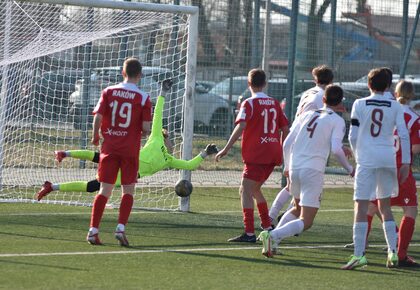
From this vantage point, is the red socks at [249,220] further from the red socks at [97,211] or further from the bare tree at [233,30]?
the bare tree at [233,30]

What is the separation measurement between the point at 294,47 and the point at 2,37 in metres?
6.08

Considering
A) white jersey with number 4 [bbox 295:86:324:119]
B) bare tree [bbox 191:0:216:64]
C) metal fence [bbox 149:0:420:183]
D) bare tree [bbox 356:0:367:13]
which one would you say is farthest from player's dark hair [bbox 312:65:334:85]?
bare tree [bbox 356:0:367:13]

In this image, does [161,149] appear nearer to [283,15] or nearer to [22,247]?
[22,247]

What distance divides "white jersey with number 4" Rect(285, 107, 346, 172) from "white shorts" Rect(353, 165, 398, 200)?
0.36 metres

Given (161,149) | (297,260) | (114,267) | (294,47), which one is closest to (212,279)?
(114,267)

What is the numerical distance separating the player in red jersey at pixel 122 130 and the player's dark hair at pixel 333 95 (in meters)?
1.85

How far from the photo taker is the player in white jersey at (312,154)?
9320 mm

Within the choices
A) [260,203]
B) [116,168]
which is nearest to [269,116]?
[260,203]

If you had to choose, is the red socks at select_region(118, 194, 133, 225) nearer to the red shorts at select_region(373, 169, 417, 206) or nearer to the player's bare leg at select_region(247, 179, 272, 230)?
the player's bare leg at select_region(247, 179, 272, 230)

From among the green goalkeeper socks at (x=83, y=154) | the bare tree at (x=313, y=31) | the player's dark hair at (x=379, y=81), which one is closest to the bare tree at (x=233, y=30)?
the bare tree at (x=313, y=31)

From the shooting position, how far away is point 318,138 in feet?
30.8

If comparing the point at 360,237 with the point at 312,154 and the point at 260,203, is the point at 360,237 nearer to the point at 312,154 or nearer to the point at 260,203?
the point at 312,154

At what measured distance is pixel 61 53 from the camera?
51.7 ft

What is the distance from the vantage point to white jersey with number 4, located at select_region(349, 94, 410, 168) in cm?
908
